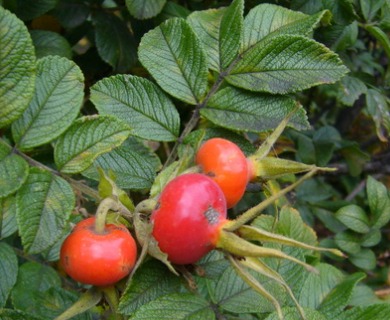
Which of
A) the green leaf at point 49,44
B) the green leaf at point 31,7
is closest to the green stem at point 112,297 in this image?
the green leaf at point 49,44

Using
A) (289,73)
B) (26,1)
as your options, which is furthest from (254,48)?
(26,1)

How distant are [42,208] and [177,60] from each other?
1.74 feet

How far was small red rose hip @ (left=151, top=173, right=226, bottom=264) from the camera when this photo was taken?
95cm

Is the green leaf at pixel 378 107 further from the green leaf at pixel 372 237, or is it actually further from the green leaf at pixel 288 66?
the green leaf at pixel 288 66

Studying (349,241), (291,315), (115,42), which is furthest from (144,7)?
(349,241)

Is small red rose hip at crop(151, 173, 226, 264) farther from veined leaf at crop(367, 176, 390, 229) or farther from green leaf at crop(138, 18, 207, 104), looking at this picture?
veined leaf at crop(367, 176, 390, 229)

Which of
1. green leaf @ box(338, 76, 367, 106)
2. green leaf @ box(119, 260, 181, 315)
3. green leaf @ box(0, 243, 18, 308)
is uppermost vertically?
green leaf @ box(119, 260, 181, 315)

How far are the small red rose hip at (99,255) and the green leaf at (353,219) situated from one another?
1.24m

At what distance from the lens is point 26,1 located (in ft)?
5.67

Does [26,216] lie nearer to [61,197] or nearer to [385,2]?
[61,197]

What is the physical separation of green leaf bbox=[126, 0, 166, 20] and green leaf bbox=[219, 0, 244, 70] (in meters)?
0.36

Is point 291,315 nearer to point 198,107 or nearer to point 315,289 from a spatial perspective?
point 315,289

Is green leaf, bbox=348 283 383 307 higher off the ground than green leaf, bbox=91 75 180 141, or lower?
lower

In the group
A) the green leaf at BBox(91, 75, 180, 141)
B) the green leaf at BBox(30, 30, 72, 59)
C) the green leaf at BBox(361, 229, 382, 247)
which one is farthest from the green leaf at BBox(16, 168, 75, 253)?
the green leaf at BBox(361, 229, 382, 247)
